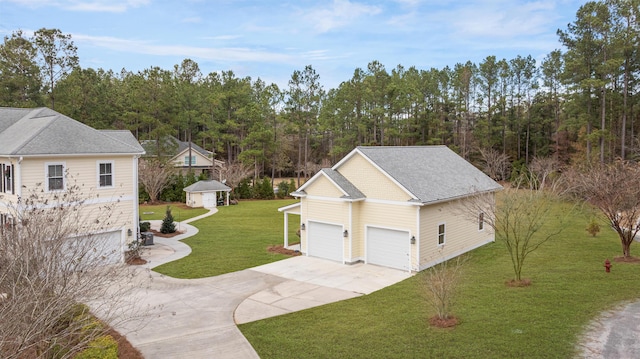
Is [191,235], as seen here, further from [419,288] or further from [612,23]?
[612,23]

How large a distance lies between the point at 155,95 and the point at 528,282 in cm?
3904

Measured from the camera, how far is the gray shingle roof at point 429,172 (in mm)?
18672

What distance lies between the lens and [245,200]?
43969 mm

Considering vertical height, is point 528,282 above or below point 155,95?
below

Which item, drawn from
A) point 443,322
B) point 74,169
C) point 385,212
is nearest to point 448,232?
point 385,212

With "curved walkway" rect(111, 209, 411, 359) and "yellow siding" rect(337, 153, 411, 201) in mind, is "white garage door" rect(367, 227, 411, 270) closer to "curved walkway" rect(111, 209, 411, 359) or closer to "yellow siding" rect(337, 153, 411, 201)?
"curved walkway" rect(111, 209, 411, 359)

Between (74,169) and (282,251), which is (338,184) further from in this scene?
(74,169)

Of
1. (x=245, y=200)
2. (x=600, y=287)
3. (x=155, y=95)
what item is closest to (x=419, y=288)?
(x=600, y=287)

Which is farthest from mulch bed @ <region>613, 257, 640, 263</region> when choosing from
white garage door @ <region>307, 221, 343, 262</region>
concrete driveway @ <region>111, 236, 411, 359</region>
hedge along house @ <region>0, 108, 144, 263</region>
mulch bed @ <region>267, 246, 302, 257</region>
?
hedge along house @ <region>0, 108, 144, 263</region>

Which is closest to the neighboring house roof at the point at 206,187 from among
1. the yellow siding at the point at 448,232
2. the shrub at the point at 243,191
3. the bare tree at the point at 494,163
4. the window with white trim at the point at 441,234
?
the shrub at the point at 243,191

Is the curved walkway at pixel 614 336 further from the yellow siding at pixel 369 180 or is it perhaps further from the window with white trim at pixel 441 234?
the yellow siding at pixel 369 180

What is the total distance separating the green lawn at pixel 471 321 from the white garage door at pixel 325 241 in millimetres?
4006

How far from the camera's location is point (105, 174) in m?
19.4

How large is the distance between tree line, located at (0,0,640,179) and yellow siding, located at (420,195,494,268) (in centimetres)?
2146
